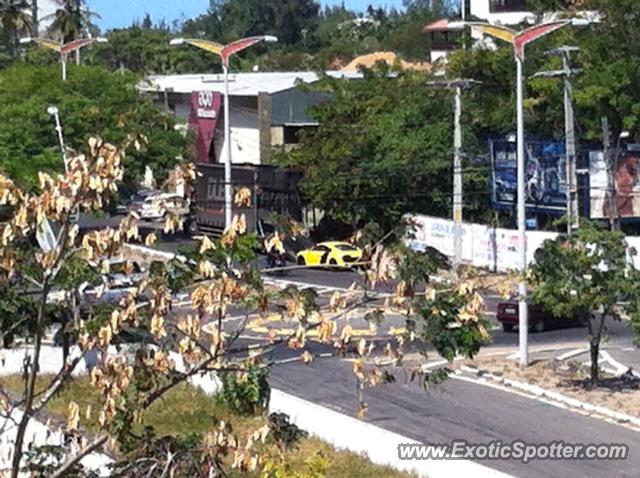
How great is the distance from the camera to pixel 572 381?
3219cm

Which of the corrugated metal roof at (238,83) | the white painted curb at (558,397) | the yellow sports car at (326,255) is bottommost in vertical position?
the white painted curb at (558,397)

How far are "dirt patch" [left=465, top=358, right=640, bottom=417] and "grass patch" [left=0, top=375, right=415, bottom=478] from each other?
715cm

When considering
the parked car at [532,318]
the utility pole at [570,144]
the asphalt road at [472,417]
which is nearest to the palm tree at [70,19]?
the utility pole at [570,144]

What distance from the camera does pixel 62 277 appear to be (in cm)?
1041

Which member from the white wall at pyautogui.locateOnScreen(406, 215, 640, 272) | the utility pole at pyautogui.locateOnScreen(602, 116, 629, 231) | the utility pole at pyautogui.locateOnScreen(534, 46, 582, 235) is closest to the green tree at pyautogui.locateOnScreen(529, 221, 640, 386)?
the utility pole at pyautogui.locateOnScreen(534, 46, 582, 235)

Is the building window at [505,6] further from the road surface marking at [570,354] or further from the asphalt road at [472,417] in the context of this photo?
the asphalt road at [472,417]

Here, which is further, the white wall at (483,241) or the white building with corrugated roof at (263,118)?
the white building with corrugated roof at (263,118)

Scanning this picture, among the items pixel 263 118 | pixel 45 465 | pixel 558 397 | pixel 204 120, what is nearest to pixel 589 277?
pixel 558 397

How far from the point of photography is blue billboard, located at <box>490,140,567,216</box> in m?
50.8

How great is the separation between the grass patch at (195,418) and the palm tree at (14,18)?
51407mm

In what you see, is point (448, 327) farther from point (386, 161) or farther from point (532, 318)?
point (386, 161)

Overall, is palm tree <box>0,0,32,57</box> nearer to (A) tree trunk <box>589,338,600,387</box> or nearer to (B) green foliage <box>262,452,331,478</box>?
(A) tree trunk <box>589,338,600,387</box>

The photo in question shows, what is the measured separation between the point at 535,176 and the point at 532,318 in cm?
1367

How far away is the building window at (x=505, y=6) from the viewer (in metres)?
75.0
